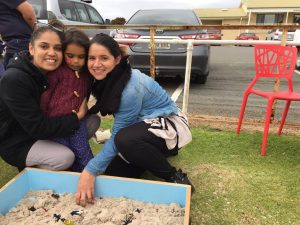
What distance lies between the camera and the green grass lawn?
2176mm

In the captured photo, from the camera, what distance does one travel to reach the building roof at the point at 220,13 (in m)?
43.7

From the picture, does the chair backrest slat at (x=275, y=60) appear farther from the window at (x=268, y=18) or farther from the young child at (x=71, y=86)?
the window at (x=268, y=18)

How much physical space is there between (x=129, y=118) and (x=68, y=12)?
5.12m

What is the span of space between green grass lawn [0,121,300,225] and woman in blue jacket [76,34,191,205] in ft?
1.05

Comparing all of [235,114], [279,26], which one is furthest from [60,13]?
[279,26]

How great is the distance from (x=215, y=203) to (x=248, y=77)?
6055 mm

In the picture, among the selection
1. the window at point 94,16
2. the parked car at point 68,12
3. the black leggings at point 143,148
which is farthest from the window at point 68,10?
the black leggings at point 143,148

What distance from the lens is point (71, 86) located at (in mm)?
2271

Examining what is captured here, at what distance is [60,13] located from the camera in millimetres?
6156

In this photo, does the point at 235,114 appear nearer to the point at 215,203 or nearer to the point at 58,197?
the point at 215,203

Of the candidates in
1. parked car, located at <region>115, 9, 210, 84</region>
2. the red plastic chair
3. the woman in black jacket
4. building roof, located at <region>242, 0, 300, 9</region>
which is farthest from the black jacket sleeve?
building roof, located at <region>242, 0, 300, 9</region>

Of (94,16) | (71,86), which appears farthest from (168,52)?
(94,16)

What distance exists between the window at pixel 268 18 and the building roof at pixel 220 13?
319 centimetres

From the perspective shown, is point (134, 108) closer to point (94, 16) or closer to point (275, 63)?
point (275, 63)
